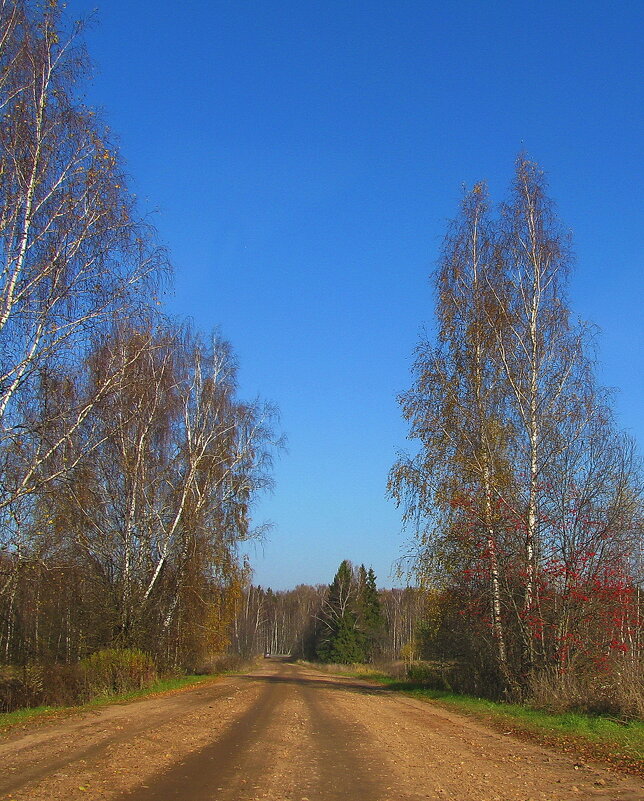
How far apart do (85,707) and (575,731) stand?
10.4 m

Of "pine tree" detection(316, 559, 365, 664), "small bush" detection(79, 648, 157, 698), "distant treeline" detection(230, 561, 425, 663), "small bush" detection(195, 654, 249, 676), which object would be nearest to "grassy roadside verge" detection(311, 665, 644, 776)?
"small bush" detection(79, 648, 157, 698)

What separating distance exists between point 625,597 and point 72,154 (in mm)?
13736

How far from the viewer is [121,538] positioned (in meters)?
21.3

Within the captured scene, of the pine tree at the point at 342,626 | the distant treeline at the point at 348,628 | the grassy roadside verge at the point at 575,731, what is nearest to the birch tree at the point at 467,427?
the grassy roadside verge at the point at 575,731

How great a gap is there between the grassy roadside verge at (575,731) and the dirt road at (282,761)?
471 millimetres

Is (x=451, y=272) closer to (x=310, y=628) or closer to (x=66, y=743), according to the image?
(x=66, y=743)

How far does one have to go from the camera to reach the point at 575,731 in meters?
11.6

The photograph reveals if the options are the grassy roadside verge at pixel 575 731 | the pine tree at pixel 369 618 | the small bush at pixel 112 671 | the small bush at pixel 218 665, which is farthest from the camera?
the pine tree at pixel 369 618

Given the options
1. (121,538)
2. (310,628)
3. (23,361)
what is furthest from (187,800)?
(310,628)

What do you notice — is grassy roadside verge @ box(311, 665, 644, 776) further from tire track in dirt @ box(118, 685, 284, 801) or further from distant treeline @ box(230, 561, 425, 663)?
distant treeline @ box(230, 561, 425, 663)

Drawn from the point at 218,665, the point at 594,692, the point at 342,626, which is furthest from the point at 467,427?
the point at 342,626

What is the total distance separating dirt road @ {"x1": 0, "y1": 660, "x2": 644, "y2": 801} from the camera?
23.2 feet

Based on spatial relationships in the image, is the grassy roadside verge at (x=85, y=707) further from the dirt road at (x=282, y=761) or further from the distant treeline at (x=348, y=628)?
the distant treeline at (x=348, y=628)

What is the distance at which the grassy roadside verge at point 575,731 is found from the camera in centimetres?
948
